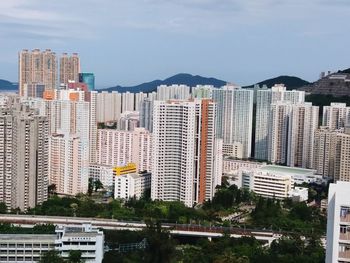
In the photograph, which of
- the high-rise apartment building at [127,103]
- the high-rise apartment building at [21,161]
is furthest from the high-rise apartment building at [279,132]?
the high-rise apartment building at [21,161]

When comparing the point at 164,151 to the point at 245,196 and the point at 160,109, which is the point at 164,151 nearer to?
the point at 160,109

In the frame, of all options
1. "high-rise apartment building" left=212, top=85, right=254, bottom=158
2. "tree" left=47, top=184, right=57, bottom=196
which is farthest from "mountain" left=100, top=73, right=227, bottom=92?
"tree" left=47, top=184, right=57, bottom=196

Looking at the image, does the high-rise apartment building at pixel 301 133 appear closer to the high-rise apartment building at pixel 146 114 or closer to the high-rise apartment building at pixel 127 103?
the high-rise apartment building at pixel 146 114

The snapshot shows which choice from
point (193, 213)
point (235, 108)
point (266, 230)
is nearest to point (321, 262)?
point (266, 230)

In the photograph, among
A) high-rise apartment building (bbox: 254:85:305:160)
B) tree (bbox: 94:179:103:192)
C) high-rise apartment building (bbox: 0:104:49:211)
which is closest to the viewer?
high-rise apartment building (bbox: 0:104:49:211)

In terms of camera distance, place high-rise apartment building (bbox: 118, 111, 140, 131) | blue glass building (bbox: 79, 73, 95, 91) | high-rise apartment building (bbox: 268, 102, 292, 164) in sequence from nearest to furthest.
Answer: high-rise apartment building (bbox: 268, 102, 292, 164), high-rise apartment building (bbox: 118, 111, 140, 131), blue glass building (bbox: 79, 73, 95, 91)

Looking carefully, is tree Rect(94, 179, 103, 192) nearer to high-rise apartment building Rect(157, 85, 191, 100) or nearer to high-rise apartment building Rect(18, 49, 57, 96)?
high-rise apartment building Rect(157, 85, 191, 100)
